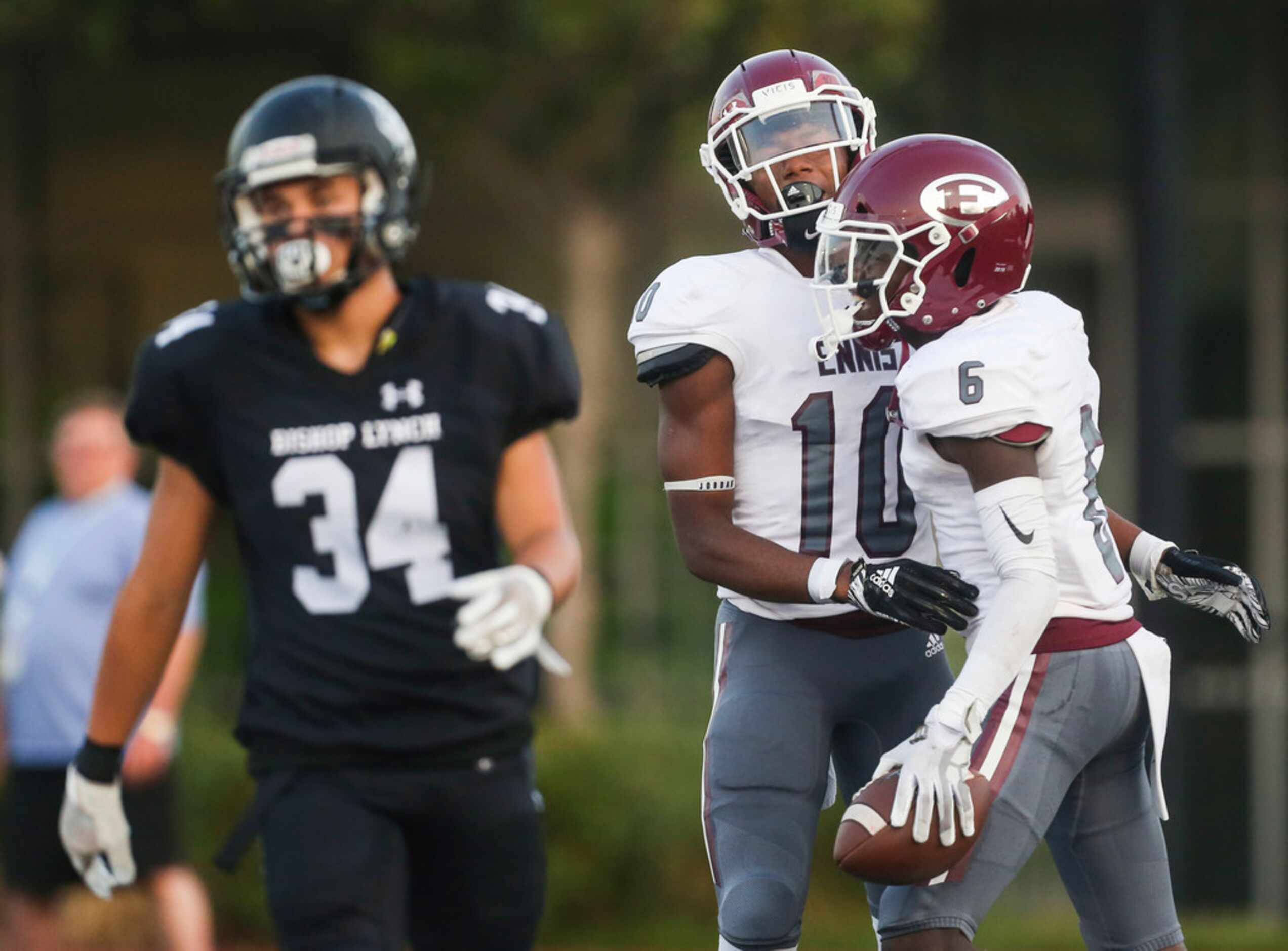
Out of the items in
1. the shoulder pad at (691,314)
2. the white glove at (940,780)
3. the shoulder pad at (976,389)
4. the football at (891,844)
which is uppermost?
the shoulder pad at (691,314)

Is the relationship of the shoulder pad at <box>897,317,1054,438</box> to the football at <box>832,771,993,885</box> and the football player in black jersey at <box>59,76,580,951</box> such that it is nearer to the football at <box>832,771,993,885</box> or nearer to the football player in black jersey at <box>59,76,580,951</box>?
the football at <box>832,771,993,885</box>

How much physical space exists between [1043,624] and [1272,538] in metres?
7.36

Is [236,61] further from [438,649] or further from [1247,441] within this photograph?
[438,649]

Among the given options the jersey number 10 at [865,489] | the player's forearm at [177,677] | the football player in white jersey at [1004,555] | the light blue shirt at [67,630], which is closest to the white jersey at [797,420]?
the jersey number 10 at [865,489]

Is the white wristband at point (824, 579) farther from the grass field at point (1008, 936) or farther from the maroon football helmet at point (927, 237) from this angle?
the grass field at point (1008, 936)


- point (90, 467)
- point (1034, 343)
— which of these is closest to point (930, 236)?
point (1034, 343)

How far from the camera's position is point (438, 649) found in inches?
142

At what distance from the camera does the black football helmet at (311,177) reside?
12.1ft

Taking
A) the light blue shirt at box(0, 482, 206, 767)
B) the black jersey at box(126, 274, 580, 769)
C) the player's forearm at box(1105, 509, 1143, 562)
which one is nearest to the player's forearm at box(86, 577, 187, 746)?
the black jersey at box(126, 274, 580, 769)

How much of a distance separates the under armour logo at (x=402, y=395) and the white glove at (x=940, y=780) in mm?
1123

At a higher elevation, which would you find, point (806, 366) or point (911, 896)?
point (806, 366)

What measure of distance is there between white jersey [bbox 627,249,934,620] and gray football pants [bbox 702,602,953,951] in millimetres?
100

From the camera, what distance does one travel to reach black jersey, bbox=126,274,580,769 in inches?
142

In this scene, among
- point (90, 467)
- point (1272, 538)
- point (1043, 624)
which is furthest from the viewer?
point (1272, 538)
